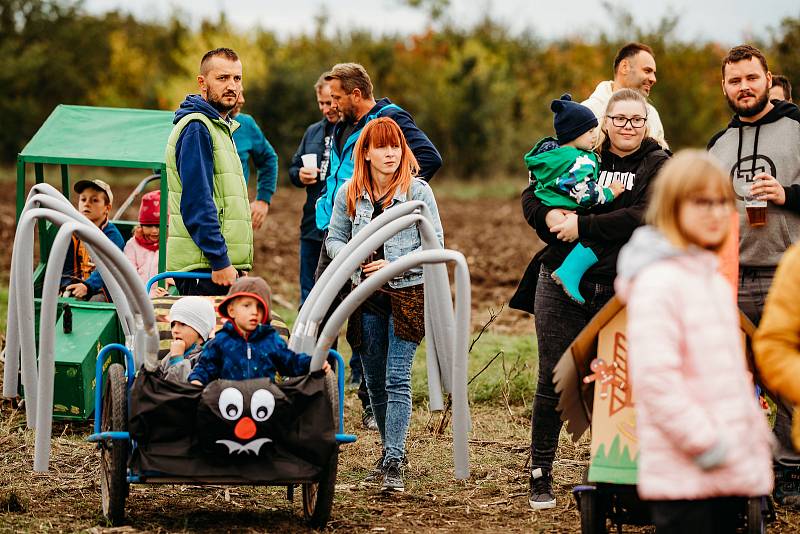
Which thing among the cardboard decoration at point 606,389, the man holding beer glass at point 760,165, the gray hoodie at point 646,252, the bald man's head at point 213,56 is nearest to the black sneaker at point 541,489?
the cardboard decoration at point 606,389

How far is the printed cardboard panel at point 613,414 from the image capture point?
4.39 meters

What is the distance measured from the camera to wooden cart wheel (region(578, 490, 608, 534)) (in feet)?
14.9

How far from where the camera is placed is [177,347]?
545 cm

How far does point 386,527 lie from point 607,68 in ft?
103

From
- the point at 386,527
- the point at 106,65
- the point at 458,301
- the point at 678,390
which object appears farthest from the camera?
the point at 106,65

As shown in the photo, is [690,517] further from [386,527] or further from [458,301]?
[386,527]

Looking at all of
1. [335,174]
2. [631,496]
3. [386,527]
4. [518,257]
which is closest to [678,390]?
[631,496]

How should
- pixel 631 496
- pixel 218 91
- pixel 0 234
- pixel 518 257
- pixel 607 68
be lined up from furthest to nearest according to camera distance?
1. pixel 607 68
2. pixel 0 234
3. pixel 518 257
4. pixel 218 91
5. pixel 631 496

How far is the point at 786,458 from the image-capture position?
5801 millimetres

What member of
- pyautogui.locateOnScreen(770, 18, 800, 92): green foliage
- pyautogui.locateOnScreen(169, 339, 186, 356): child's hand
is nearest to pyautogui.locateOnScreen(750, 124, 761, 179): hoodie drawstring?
pyautogui.locateOnScreen(169, 339, 186, 356): child's hand

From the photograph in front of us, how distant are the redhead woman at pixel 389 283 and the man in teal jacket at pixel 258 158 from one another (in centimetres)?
254

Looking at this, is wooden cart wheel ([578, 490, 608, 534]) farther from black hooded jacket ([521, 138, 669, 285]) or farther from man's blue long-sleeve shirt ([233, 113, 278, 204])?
man's blue long-sleeve shirt ([233, 113, 278, 204])

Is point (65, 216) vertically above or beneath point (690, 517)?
above

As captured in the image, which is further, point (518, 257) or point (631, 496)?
point (518, 257)
